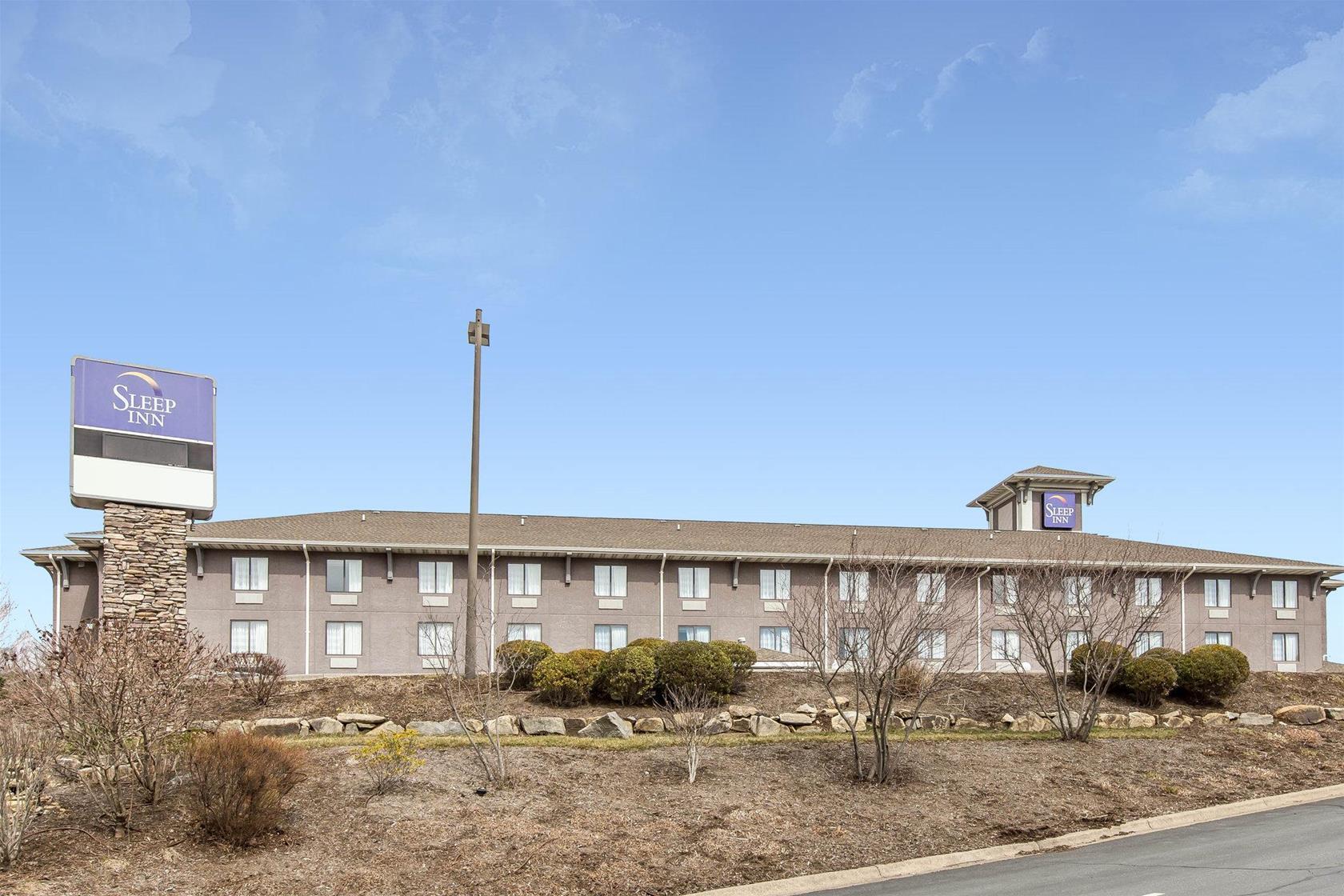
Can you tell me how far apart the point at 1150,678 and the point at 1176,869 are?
52.9ft

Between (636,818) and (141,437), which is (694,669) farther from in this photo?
(141,437)

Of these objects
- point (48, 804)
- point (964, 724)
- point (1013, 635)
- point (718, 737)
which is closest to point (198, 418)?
point (48, 804)

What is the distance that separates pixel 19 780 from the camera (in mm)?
13844

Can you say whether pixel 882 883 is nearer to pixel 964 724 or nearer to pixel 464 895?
pixel 464 895

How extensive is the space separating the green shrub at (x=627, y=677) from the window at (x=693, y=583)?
38.5 feet

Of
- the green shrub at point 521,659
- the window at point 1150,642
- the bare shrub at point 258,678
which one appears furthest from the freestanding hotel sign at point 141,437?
the window at point 1150,642

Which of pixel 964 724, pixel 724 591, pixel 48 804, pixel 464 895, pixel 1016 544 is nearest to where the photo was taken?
pixel 464 895

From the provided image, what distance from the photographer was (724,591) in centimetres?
3784

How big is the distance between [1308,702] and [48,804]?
30.8 m

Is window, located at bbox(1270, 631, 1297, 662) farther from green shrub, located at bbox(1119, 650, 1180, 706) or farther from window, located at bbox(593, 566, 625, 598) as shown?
window, located at bbox(593, 566, 625, 598)

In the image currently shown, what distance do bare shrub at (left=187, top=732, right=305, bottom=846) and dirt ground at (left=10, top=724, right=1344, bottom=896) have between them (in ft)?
0.88

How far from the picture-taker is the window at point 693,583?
3769cm

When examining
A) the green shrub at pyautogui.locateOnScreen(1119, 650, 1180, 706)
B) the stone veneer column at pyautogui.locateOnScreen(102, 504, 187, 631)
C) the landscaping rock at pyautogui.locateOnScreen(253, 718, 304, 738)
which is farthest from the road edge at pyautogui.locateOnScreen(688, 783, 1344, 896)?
the stone veneer column at pyautogui.locateOnScreen(102, 504, 187, 631)

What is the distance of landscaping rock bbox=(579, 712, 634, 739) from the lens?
21.0m
